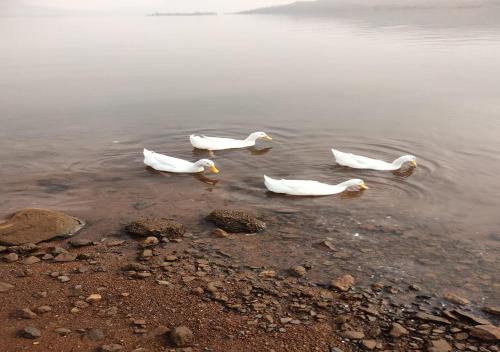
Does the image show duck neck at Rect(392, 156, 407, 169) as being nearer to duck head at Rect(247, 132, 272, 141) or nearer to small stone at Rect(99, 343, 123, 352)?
duck head at Rect(247, 132, 272, 141)

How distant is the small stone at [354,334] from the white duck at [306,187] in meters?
4.59

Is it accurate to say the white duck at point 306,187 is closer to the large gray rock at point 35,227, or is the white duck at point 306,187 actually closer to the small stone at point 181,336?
the large gray rock at point 35,227

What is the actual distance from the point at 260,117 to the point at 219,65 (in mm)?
11686

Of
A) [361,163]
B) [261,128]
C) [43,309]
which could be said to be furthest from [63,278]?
[261,128]

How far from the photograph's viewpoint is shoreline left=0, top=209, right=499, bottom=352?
5816 millimetres

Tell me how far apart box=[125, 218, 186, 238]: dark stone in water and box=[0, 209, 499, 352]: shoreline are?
505mm

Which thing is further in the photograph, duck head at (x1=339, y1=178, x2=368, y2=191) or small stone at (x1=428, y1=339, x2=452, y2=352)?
duck head at (x1=339, y1=178, x2=368, y2=191)

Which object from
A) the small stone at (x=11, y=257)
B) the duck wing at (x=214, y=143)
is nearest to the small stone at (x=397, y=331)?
the small stone at (x=11, y=257)

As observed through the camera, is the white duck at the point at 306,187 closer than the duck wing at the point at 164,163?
Yes

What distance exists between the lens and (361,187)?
10828 millimetres

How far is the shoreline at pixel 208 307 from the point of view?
5816 mm

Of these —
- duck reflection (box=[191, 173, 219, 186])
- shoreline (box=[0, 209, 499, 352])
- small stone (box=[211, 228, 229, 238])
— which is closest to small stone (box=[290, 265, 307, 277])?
shoreline (box=[0, 209, 499, 352])


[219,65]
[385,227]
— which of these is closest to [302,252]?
[385,227]

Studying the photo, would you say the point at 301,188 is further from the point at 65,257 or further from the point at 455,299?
the point at 65,257
